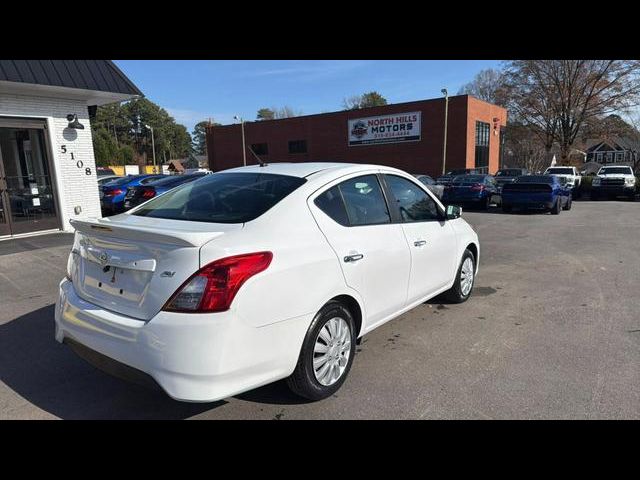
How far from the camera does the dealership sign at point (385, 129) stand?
34.1m

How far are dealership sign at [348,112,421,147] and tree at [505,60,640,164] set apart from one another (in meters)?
12.9

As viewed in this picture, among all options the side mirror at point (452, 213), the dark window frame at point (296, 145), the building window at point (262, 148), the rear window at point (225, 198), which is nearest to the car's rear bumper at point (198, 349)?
the rear window at point (225, 198)

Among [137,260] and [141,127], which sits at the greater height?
[141,127]

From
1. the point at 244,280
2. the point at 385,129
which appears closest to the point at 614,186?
the point at 385,129

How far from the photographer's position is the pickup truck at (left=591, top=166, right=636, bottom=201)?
21.2m

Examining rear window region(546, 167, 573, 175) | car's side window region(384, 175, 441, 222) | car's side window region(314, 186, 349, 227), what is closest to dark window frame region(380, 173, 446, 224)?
car's side window region(384, 175, 441, 222)

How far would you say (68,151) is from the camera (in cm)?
1002

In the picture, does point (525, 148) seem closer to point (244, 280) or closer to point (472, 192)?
A: point (472, 192)

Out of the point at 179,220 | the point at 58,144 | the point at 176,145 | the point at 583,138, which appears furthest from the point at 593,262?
the point at 176,145

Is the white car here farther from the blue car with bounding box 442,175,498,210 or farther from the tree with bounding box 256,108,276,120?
the tree with bounding box 256,108,276,120

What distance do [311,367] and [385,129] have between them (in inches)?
1356

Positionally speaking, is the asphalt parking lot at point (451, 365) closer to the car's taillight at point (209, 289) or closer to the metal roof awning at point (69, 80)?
the car's taillight at point (209, 289)

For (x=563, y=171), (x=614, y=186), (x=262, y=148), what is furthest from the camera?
(x=262, y=148)

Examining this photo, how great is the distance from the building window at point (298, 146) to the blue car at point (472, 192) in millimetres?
25242
